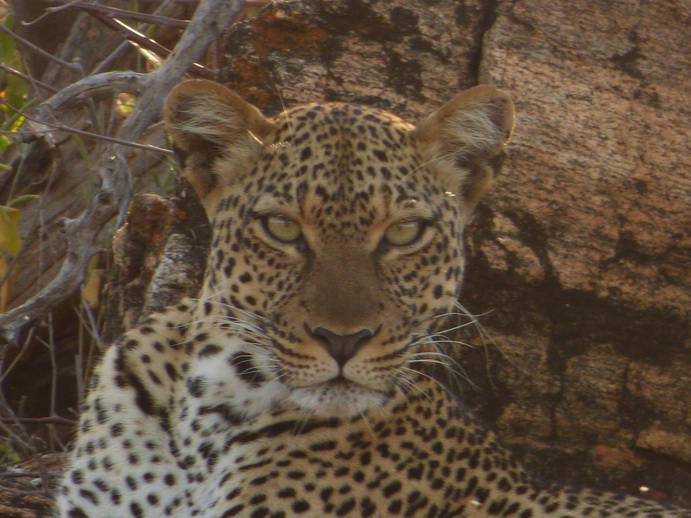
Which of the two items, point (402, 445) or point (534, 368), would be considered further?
point (534, 368)

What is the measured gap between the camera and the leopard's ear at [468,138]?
4984mm

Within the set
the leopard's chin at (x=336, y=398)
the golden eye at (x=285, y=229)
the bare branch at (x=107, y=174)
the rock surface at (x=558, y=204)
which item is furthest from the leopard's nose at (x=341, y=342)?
the rock surface at (x=558, y=204)

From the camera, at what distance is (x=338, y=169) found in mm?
4605

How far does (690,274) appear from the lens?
6.62 metres

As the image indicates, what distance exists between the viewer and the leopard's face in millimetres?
4359

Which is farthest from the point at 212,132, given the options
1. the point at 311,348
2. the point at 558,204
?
the point at 558,204

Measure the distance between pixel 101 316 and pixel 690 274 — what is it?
147 inches

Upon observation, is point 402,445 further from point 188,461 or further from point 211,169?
point 211,169

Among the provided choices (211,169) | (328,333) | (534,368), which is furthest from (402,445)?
(534,368)

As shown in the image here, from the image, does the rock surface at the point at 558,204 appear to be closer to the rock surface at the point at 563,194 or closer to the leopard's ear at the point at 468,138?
the rock surface at the point at 563,194

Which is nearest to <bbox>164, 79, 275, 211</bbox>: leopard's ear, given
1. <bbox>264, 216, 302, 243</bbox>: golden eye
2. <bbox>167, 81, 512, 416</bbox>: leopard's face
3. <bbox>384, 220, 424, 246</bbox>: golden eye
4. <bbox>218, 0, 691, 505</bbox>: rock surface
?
<bbox>167, 81, 512, 416</bbox>: leopard's face

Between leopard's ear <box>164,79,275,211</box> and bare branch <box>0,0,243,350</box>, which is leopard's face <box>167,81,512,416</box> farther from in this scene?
bare branch <box>0,0,243,350</box>

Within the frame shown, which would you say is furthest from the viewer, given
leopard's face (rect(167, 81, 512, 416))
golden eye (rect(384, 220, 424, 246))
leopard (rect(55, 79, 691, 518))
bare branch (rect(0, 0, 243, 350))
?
bare branch (rect(0, 0, 243, 350))

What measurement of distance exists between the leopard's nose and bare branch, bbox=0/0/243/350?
1889 millimetres
